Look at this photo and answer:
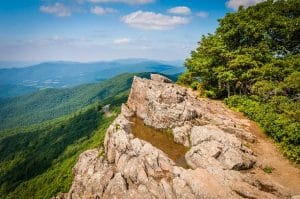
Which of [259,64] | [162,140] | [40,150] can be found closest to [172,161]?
[162,140]

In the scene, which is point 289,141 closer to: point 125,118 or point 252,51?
point 252,51

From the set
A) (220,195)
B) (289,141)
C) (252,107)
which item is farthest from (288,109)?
(220,195)

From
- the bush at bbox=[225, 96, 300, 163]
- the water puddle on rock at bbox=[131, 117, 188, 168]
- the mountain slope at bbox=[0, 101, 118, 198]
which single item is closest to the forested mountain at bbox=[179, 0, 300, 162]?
the bush at bbox=[225, 96, 300, 163]

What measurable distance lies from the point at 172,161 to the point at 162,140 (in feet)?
17.9

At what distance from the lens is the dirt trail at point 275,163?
1902 cm

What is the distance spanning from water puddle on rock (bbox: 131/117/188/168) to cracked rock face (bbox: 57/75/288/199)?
26.0 inches

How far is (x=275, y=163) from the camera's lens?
2155cm

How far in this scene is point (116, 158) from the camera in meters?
26.7

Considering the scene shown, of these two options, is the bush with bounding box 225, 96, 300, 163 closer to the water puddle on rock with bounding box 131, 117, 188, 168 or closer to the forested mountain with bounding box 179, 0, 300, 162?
the forested mountain with bounding box 179, 0, 300, 162

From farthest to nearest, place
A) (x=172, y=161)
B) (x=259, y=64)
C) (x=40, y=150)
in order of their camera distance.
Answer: (x=40, y=150) → (x=259, y=64) → (x=172, y=161)

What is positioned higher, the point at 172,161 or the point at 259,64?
the point at 259,64

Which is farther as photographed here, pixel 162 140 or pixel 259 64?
pixel 259 64

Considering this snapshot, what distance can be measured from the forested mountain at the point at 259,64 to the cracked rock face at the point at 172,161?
11.3 feet

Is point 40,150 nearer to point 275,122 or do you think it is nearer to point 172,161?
point 172,161
